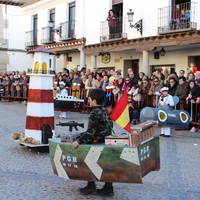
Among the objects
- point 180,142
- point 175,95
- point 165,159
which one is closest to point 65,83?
point 175,95

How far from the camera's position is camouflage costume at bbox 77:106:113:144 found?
480 cm

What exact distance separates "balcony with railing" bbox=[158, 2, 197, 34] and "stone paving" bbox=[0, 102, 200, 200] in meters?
8.56

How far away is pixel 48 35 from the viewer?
2505 cm

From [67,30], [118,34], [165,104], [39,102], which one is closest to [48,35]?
[67,30]

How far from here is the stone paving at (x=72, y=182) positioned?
4.94 meters

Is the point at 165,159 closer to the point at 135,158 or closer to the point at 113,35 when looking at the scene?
the point at 135,158

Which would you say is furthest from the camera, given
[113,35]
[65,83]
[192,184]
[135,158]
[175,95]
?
[113,35]

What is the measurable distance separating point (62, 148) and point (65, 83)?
11.2 meters

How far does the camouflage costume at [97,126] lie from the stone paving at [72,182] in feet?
2.53

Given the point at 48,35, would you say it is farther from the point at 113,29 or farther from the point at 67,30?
the point at 113,29

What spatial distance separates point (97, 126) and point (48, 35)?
21063 mm

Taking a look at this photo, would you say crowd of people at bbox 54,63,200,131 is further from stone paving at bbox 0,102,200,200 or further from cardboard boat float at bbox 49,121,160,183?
cardboard boat float at bbox 49,121,160,183

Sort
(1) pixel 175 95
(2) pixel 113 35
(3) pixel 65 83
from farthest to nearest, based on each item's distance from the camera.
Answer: (2) pixel 113 35 < (3) pixel 65 83 < (1) pixel 175 95

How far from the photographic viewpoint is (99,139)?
191 inches
